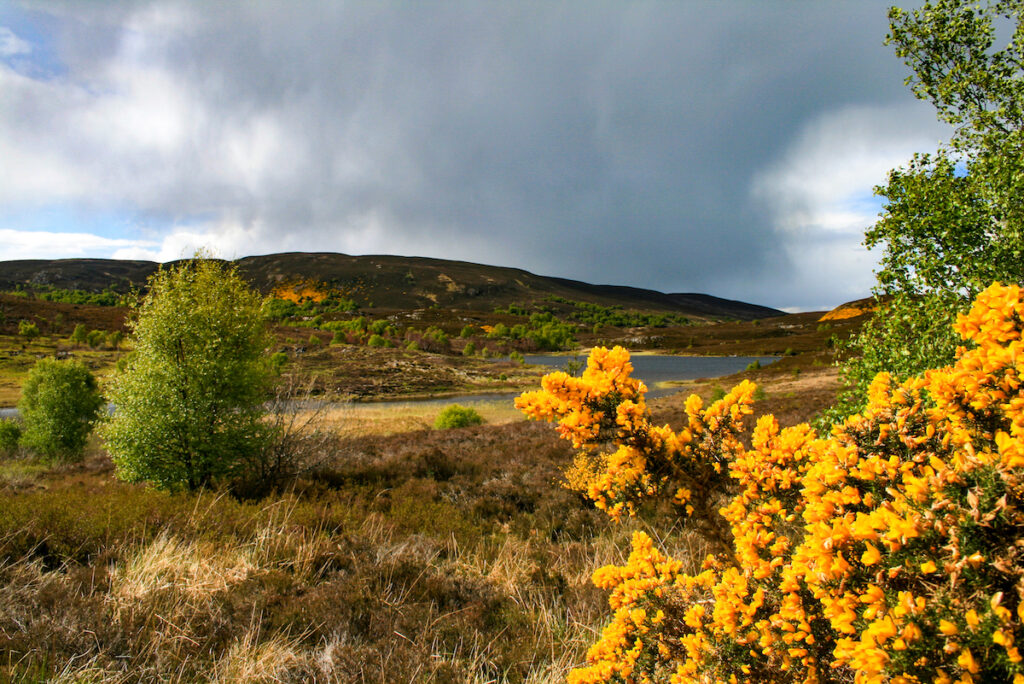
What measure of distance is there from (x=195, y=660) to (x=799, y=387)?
47400 millimetres

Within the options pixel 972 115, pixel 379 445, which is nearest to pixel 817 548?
pixel 972 115

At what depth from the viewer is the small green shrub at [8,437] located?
19.8 metres

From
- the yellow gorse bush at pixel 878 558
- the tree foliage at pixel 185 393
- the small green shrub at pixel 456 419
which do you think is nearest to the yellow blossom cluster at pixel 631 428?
the yellow gorse bush at pixel 878 558

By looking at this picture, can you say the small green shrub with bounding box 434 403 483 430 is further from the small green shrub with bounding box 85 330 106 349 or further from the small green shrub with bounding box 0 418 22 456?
the small green shrub with bounding box 85 330 106 349

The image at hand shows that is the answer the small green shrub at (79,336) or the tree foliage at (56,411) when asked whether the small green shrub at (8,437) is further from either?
the small green shrub at (79,336)

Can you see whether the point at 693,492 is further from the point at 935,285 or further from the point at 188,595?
the point at 935,285

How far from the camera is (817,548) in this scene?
1.66 metres

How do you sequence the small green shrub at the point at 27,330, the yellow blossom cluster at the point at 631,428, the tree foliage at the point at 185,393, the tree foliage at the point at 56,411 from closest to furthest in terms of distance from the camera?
the yellow blossom cluster at the point at 631,428, the tree foliage at the point at 185,393, the tree foliage at the point at 56,411, the small green shrub at the point at 27,330

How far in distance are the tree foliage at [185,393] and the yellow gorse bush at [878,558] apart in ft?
33.9

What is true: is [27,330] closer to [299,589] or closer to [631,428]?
[299,589]

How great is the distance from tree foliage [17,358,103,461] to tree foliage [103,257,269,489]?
12468 mm

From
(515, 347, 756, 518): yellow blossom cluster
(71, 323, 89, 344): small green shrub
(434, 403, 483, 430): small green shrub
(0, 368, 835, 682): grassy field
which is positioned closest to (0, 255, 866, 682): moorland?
(0, 368, 835, 682): grassy field

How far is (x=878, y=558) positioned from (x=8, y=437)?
99.0ft

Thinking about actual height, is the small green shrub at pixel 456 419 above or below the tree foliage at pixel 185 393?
below
